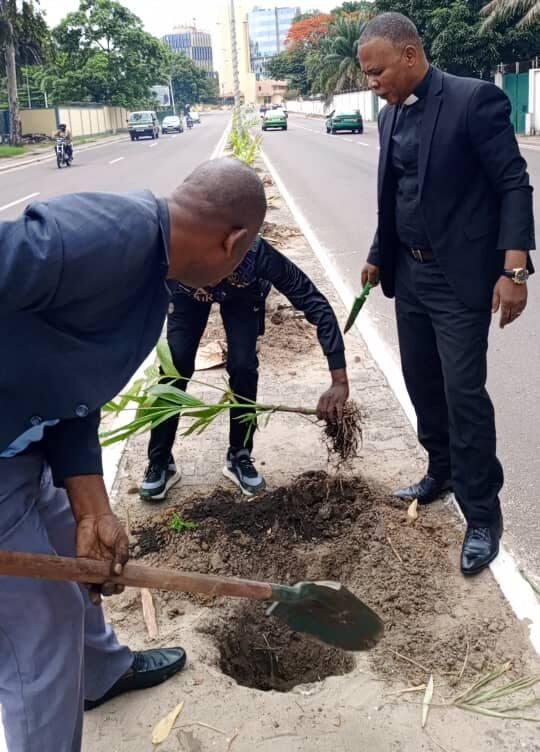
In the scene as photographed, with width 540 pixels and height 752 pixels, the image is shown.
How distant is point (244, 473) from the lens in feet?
13.9

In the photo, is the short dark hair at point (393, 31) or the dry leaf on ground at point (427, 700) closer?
the dry leaf on ground at point (427, 700)

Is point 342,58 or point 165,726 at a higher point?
point 342,58

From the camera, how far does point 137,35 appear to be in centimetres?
5984

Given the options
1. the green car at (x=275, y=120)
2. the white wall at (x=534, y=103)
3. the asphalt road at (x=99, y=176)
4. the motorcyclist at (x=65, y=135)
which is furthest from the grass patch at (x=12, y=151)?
the white wall at (x=534, y=103)

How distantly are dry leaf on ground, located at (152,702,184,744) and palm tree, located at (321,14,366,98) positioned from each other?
57906mm

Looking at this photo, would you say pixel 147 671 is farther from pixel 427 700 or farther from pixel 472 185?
pixel 472 185

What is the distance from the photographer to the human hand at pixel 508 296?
3.23m

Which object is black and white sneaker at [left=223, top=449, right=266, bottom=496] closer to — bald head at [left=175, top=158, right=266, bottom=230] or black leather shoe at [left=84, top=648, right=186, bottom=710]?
black leather shoe at [left=84, top=648, right=186, bottom=710]

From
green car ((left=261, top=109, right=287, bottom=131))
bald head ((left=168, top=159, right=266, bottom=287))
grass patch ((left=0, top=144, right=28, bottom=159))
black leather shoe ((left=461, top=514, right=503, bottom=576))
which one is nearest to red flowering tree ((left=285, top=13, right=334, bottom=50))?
green car ((left=261, top=109, right=287, bottom=131))

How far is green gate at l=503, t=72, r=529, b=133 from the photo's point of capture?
101 ft

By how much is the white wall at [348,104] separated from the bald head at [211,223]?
43.0 m

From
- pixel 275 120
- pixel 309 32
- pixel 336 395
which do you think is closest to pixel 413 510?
pixel 336 395

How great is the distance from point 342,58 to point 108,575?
210ft

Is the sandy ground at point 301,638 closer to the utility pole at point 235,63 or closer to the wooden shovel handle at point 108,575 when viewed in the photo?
the wooden shovel handle at point 108,575
